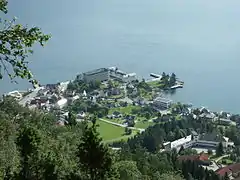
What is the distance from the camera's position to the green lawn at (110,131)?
14.1 metres

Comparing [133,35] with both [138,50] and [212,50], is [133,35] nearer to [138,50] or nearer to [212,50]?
[138,50]

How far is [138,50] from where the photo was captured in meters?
21.9

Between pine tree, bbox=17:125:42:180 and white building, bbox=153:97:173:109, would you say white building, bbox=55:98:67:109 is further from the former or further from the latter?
pine tree, bbox=17:125:42:180

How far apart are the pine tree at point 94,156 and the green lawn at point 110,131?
10.7 m

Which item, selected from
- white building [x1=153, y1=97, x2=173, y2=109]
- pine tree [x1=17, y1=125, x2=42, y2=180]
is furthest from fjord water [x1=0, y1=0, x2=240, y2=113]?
pine tree [x1=17, y1=125, x2=42, y2=180]

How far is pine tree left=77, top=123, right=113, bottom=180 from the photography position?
2961 mm

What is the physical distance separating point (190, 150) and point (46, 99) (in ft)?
25.6

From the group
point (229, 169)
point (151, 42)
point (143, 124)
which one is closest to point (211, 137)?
point (143, 124)

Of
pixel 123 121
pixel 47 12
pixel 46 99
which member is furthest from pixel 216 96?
pixel 47 12

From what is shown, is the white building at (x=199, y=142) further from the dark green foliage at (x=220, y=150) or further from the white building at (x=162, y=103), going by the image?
the white building at (x=162, y=103)

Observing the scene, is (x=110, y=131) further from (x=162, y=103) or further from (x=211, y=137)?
(x=162, y=103)

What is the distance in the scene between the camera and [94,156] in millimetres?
2998

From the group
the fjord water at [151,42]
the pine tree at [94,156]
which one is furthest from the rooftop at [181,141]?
the pine tree at [94,156]

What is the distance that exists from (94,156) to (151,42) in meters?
20.4
